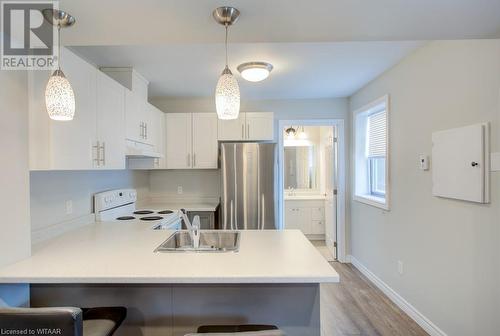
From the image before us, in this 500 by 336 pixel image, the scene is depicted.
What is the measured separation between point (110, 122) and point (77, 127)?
447 millimetres

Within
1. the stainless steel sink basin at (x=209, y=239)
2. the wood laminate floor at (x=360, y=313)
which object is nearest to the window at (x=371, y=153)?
the wood laminate floor at (x=360, y=313)

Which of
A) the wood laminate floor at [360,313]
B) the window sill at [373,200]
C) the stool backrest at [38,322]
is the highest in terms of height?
the window sill at [373,200]

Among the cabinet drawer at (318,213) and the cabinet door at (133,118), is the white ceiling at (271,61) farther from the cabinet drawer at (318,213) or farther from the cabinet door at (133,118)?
the cabinet drawer at (318,213)

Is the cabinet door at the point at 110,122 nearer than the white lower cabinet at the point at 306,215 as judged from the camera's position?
Yes

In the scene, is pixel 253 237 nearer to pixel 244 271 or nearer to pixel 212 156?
pixel 244 271

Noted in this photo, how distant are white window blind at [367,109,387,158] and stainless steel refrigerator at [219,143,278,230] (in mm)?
1240

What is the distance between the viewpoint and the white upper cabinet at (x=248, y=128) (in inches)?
148

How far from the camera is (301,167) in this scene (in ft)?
18.1

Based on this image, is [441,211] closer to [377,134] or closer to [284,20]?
[377,134]

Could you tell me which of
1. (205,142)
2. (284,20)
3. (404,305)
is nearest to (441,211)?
(404,305)

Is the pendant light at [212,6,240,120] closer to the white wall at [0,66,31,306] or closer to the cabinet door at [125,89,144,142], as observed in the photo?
the white wall at [0,66,31,306]

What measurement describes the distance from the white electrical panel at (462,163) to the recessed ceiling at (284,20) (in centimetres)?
62

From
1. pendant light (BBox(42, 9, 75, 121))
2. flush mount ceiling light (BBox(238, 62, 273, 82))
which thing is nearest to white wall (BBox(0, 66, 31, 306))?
pendant light (BBox(42, 9, 75, 121))

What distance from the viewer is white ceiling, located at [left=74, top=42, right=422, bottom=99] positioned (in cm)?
232
